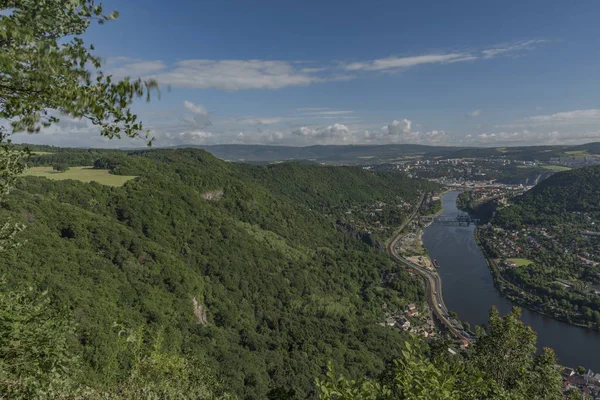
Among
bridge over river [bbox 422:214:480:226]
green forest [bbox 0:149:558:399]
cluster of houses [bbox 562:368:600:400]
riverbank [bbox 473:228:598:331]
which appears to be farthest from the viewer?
bridge over river [bbox 422:214:480:226]

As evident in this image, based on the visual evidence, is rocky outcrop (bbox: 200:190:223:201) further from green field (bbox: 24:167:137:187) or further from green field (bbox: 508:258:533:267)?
green field (bbox: 508:258:533:267)

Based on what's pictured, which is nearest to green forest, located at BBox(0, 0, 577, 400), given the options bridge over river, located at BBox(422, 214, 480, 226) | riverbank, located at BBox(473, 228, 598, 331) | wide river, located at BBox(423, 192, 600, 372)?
wide river, located at BBox(423, 192, 600, 372)

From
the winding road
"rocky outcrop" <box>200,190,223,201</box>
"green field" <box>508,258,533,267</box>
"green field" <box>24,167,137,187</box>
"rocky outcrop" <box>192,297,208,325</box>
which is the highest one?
"green field" <box>24,167,137,187</box>

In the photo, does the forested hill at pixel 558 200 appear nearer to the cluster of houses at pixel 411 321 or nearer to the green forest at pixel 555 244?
the green forest at pixel 555 244

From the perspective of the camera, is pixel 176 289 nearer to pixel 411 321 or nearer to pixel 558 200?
pixel 411 321

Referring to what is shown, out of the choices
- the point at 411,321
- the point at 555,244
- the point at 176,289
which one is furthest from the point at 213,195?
the point at 555,244

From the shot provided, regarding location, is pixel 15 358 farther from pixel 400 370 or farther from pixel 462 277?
pixel 462 277

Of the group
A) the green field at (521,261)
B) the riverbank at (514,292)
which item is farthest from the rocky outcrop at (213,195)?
the green field at (521,261)
